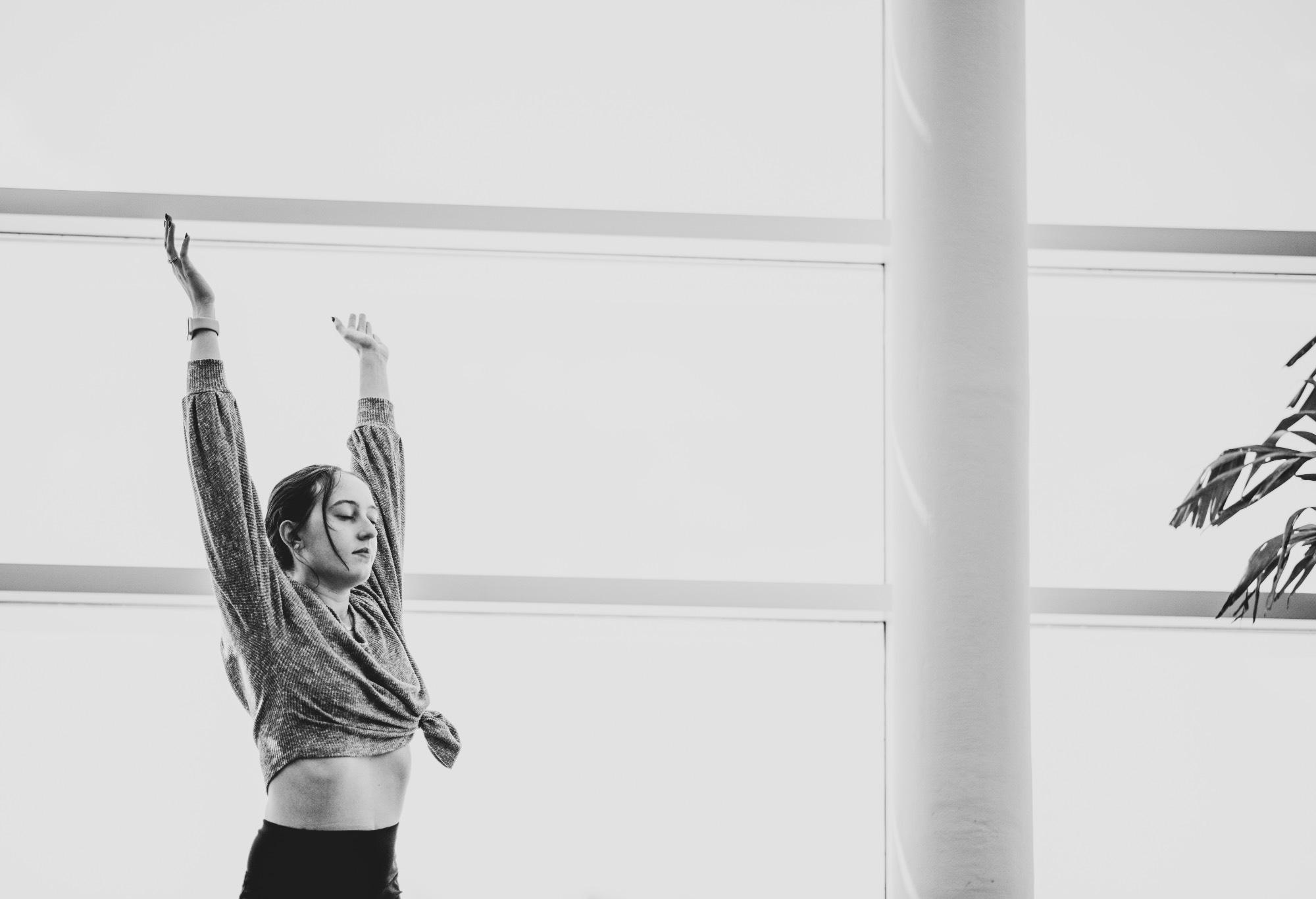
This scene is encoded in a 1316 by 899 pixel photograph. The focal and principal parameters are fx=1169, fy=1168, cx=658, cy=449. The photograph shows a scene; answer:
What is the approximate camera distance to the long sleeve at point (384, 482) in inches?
80.7

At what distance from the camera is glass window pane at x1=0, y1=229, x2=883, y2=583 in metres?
2.50

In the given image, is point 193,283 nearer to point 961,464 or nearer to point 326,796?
point 326,796

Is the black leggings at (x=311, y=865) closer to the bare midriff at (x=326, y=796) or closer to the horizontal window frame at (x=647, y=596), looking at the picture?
the bare midriff at (x=326, y=796)

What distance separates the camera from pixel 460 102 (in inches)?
102

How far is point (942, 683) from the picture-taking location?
7.20 ft

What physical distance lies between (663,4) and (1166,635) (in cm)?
181

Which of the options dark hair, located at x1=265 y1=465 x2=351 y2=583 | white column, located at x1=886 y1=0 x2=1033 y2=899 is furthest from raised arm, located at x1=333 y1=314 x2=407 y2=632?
white column, located at x1=886 y1=0 x2=1033 y2=899

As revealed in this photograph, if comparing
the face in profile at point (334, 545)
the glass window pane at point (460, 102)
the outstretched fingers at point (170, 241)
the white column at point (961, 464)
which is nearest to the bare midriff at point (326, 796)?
the face in profile at point (334, 545)

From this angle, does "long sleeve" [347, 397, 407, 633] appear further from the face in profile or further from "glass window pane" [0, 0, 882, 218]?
"glass window pane" [0, 0, 882, 218]

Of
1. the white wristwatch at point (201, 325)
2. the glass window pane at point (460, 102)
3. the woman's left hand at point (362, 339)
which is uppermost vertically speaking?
the glass window pane at point (460, 102)

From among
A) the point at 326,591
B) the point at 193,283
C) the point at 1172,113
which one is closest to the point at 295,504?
the point at 326,591

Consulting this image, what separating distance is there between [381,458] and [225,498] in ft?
1.31

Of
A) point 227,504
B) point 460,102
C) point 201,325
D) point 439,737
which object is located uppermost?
point 460,102

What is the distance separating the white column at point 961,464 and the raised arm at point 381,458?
973 millimetres
